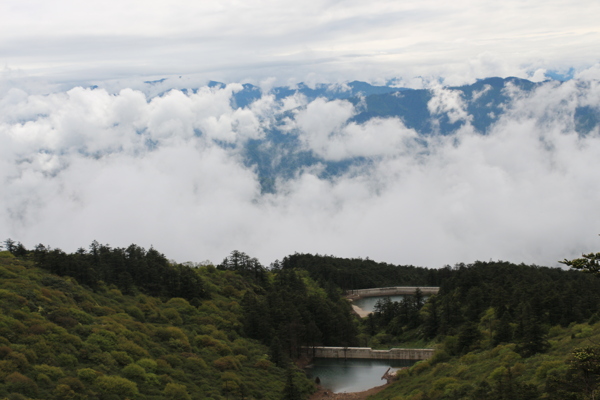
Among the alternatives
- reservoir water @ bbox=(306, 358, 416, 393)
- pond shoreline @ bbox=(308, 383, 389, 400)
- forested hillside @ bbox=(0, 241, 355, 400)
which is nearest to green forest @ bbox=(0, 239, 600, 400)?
forested hillside @ bbox=(0, 241, 355, 400)

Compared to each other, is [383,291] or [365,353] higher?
[365,353]

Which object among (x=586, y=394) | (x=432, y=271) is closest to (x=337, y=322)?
(x=586, y=394)

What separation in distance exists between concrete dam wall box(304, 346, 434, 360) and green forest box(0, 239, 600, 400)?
1839 mm

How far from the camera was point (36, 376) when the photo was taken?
37.4 m

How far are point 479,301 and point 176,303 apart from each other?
40.6 metres

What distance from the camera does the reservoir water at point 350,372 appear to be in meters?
61.6

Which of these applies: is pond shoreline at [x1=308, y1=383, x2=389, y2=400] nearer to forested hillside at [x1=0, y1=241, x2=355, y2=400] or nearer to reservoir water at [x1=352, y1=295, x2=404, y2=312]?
forested hillside at [x1=0, y1=241, x2=355, y2=400]

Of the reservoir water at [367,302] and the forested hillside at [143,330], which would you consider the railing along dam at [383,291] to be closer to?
the reservoir water at [367,302]

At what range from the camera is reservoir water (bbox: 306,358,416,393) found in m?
61.6

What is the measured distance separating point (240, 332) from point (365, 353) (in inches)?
722

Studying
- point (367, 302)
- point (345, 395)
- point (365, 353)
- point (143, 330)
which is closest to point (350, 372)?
point (365, 353)

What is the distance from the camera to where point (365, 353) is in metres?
72.2

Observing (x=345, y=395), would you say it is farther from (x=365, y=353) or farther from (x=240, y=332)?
(x=240, y=332)

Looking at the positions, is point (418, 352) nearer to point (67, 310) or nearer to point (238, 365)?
point (238, 365)
